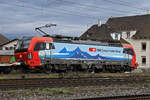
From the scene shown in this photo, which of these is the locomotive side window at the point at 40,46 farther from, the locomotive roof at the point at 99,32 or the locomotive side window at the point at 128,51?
the locomotive roof at the point at 99,32

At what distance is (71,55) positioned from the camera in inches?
1083

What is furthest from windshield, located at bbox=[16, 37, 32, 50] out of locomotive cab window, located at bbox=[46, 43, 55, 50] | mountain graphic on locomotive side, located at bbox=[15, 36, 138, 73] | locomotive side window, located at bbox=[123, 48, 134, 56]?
locomotive side window, located at bbox=[123, 48, 134, 56]

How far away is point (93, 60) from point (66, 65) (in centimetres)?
346

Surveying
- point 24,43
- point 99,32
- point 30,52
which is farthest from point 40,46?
point 99,32

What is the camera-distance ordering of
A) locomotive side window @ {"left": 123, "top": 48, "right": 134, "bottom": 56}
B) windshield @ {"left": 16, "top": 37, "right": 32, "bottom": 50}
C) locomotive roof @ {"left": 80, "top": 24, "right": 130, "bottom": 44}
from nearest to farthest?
windshield @ {"left": 16, "top": 37, "right": 32, "bottom": 50}, locomotive side window @ {"left": 123, "top": 48, "right": 134, "bottom": 56}, locomotive roof @ {"left": 80, "top": 24, "right": 130, "bottom": 44}

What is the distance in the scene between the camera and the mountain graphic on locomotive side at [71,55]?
25047mm

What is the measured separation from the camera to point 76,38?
28250 millimetres

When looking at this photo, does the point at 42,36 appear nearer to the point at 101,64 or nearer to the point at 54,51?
the point at 54,51

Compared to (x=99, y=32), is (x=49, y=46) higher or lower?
→ lower

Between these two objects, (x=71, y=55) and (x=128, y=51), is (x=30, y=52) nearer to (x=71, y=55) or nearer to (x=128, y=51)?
(x=71, y=55)

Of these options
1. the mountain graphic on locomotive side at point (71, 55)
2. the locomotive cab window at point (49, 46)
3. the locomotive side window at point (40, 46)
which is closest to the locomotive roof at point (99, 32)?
the mountain graphic on locomotive side at point (71, 55)

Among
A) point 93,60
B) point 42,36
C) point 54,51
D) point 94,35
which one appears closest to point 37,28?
point 42,36

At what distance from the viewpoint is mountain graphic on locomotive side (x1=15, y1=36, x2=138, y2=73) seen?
82.2 feet

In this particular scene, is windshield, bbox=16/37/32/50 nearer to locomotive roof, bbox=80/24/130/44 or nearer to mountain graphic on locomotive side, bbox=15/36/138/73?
mountain graphic on locomotive side, bbox=15/36/138/73
